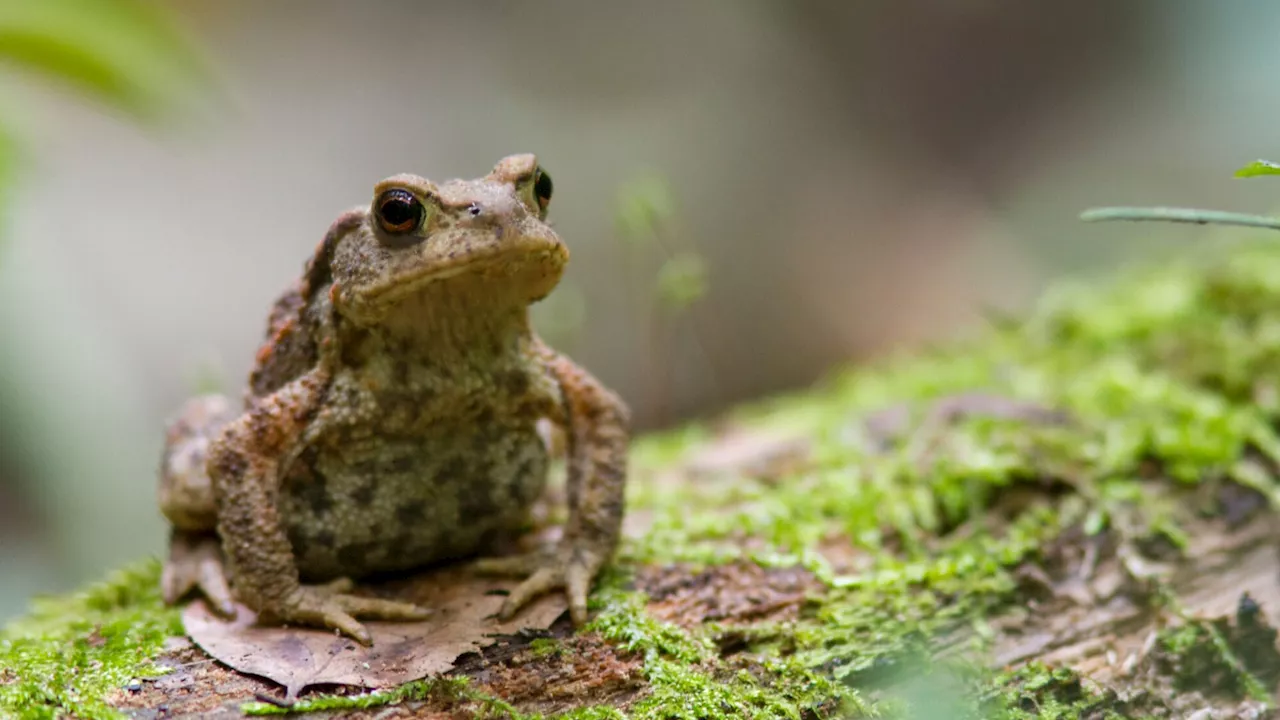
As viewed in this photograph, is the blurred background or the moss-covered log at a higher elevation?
the blurred background

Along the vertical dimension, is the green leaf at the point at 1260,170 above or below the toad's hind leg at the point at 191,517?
below

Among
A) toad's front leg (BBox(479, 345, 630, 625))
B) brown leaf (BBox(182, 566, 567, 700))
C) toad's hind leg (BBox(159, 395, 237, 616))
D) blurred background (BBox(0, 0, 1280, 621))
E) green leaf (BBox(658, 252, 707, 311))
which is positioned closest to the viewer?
brown leaf (BBox(182, 566, 567, 700))

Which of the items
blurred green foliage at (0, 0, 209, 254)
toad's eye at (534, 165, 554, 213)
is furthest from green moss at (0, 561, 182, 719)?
toad's eye at (534, 165, 554, 213)

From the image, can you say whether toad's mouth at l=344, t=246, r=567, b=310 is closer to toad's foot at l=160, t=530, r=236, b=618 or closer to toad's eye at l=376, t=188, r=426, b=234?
toad's eye at l=376, t=188, r=426, b=234

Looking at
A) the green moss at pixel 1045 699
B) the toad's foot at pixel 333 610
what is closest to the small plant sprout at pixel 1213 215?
the green moss at pixel 1045 699

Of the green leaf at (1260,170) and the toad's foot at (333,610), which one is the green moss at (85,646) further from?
the green leaf at (1260,170)

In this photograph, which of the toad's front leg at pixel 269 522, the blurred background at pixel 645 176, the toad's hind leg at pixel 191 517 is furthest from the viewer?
the blurred background at pixel 645 176

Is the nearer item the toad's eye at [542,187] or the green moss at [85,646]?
the green moss at [85,646]

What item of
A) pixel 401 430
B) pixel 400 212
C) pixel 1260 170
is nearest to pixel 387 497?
pixel 401 430
